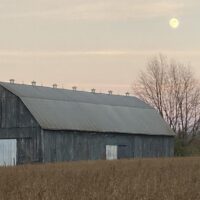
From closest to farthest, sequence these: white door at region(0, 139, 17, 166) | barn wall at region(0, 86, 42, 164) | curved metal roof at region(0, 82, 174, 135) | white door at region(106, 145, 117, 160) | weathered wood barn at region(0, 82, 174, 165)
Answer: barn wall at region(0, 86, 42, 164) → weathered wood barn at region(0, 82, 174, 165) → white door at region(0, 139, 17, 166) → curved metal roof at region(0, 82, 174, 135) → white door at region(106, 145, 117, 160)

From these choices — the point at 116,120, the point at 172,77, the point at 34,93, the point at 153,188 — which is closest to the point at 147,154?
the point at 116,120

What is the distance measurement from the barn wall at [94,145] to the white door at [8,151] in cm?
213

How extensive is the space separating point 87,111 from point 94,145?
3601 mm

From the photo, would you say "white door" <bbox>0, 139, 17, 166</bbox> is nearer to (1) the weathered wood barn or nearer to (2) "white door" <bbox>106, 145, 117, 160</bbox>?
(1) the weathered wood barn

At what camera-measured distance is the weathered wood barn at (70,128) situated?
133ft

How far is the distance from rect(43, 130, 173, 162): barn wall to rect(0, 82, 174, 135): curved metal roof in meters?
0.45

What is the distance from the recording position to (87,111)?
46.7 meters

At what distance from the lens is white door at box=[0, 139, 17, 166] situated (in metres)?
40.7

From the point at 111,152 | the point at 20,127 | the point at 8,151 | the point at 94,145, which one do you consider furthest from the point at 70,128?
the point at 111,152

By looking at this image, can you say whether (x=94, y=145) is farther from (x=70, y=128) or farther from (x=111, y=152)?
(x=70, y=128)

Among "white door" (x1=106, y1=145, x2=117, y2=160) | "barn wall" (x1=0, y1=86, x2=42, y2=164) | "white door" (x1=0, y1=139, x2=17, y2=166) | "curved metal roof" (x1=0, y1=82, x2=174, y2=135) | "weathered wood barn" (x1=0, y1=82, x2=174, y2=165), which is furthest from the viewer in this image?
"white door" (x1=106, y1=145, x2=117, y2=160)

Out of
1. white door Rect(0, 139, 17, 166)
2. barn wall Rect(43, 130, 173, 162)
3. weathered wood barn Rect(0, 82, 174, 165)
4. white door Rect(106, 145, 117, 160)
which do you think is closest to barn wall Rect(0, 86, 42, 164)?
weathered wood barn Rect(0, 82, 174, 165)

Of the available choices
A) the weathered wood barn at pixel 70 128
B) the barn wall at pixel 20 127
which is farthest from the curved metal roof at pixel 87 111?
the barn wall at pixel 20 127

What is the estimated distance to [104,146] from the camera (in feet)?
147
